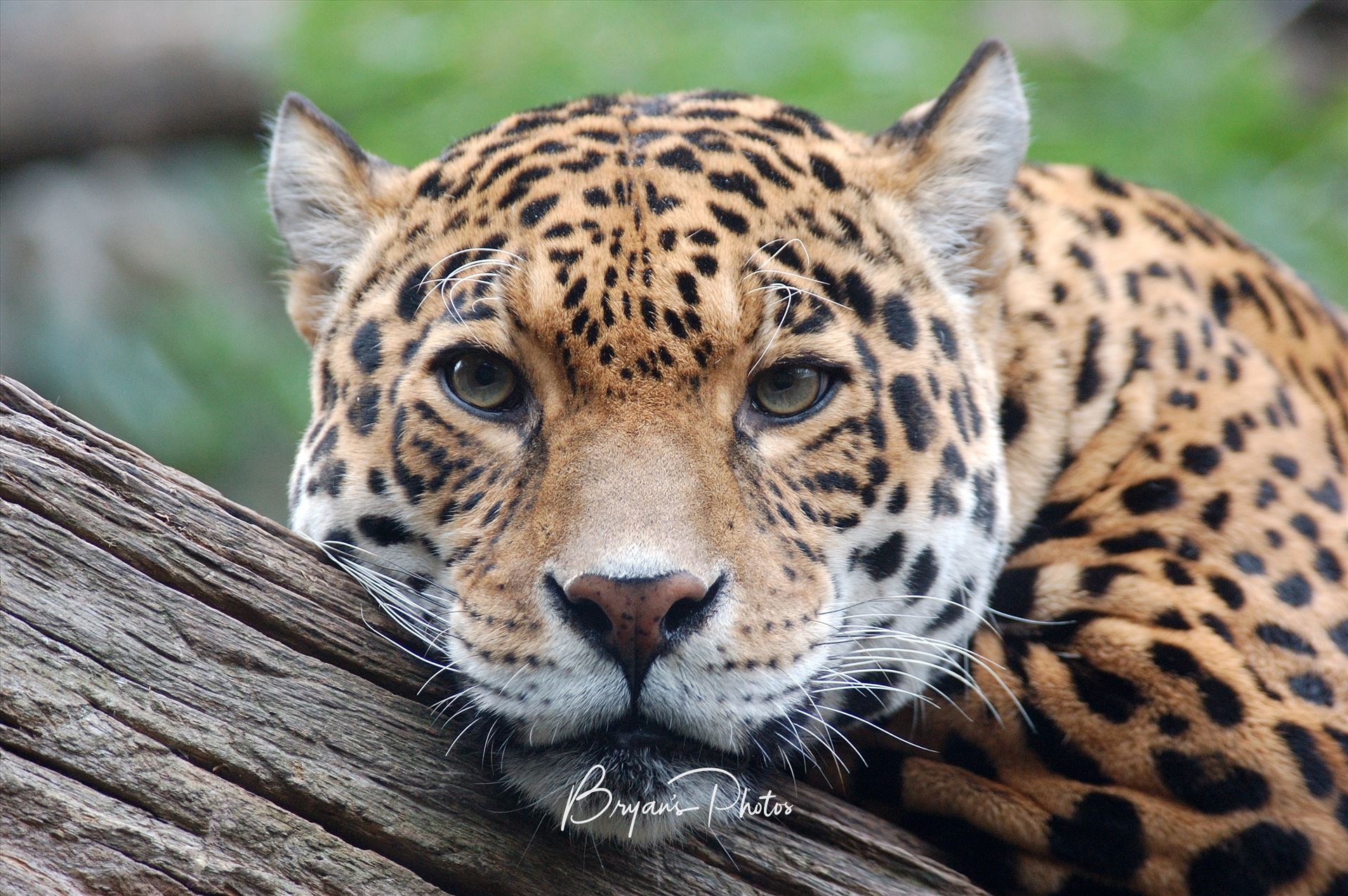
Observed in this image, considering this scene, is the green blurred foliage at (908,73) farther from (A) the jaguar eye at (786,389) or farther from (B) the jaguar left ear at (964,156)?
(A) the jaguar eye at (786,389)

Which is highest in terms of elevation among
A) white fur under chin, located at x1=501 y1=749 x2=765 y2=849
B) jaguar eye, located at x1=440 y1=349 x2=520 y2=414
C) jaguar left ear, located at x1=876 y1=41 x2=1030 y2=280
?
jaguar left ear, located at x1=876 y1=41 x2=1030 y2=280

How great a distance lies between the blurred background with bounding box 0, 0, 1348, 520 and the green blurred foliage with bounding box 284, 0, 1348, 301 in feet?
0.10

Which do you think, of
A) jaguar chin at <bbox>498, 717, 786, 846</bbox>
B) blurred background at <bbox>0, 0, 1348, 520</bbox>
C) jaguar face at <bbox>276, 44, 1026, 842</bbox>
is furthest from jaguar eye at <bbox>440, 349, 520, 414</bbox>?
blurred background at <bbox>0, 0, 1348, 520</bbox>

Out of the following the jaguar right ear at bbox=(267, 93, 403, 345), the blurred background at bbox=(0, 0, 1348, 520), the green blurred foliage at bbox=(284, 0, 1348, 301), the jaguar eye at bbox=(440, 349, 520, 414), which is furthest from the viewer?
the blurred background at bbox=(0, 0, 1348, 520)

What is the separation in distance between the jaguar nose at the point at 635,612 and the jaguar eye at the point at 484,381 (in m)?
0.94

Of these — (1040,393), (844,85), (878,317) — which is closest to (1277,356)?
(1040,393)

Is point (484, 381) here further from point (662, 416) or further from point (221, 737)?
point (221, 737)

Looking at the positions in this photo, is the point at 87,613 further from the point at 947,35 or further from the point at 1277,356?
the point at 947,35

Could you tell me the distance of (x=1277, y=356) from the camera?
19.4 ft

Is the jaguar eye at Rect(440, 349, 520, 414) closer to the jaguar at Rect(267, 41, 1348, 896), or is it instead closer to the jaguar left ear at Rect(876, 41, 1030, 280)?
the jaguar at Rect(267, 41, 1348, 896)

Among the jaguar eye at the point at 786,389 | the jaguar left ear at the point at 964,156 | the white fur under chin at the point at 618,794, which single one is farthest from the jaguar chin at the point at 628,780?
the jaguar left ear at the point at 964,156

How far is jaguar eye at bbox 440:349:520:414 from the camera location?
4.52m

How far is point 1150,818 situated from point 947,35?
12479mm

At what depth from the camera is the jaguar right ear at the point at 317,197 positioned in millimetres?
5355
